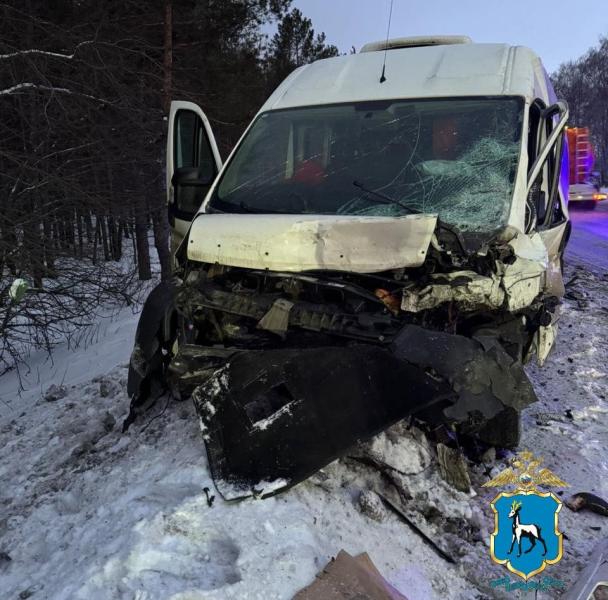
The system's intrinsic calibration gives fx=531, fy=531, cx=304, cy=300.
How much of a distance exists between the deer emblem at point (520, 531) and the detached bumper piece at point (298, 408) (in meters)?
0.72

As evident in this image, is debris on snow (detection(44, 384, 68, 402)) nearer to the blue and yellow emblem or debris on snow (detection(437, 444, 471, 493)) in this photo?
debris on snow (detection(437, 444, 471, 493))

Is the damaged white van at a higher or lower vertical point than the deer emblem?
higher

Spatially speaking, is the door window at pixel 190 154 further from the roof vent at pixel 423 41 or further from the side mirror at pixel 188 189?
the roof vent at pixel 423 41

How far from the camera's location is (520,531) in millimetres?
1984

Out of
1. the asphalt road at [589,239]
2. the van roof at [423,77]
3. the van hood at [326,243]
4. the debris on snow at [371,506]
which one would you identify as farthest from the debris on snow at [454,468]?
the asphalt road at [589,239]

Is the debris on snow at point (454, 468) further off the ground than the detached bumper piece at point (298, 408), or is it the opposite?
the detached bumper piece at point (298, 408)

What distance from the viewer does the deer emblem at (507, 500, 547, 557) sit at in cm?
197

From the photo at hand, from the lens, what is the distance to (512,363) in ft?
9.21

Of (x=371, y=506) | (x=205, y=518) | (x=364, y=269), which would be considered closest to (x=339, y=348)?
(x=364, y=269)

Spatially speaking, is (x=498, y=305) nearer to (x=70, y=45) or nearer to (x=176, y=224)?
(x=176, y=224)

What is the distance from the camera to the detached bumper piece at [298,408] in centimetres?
252

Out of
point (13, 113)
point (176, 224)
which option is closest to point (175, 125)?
point (176, 224)

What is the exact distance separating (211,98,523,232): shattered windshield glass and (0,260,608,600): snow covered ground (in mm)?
1465

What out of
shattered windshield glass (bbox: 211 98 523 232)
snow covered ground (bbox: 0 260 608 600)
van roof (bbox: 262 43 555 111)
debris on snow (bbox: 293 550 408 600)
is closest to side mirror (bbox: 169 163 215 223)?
shattered windshield glass (bbox: 211 98 523 232)
